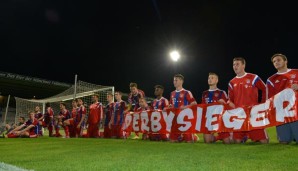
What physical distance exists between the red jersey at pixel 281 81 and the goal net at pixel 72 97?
34.6 feet

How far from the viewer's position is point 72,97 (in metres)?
20.9

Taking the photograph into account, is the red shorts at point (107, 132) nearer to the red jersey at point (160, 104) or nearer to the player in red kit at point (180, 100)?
the red jersey at point (160, 104)

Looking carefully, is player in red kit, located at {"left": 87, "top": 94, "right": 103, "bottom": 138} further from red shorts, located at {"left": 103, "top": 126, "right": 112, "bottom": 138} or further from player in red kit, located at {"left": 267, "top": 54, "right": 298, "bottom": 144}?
player in red kit, located at {"left": 267, "top": 54, "right": 298, "bottom": 144}

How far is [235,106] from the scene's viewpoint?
705 centimetres

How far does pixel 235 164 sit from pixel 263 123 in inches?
118

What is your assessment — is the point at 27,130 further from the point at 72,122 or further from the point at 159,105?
the point at 159,105

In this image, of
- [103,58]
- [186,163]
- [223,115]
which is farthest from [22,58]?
[186,163]

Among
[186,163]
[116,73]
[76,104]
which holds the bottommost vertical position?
[186,163]

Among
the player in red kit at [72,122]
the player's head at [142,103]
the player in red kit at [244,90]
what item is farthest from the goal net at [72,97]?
the player in red kit at [244,90]

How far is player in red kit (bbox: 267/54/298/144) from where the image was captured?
238 inches

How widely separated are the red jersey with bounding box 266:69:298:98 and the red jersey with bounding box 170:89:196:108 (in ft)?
8.33

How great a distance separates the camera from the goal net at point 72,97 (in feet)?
58.5

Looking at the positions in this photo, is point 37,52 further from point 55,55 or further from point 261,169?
point 261,169

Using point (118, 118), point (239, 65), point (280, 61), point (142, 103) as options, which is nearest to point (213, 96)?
point (239, 65)
